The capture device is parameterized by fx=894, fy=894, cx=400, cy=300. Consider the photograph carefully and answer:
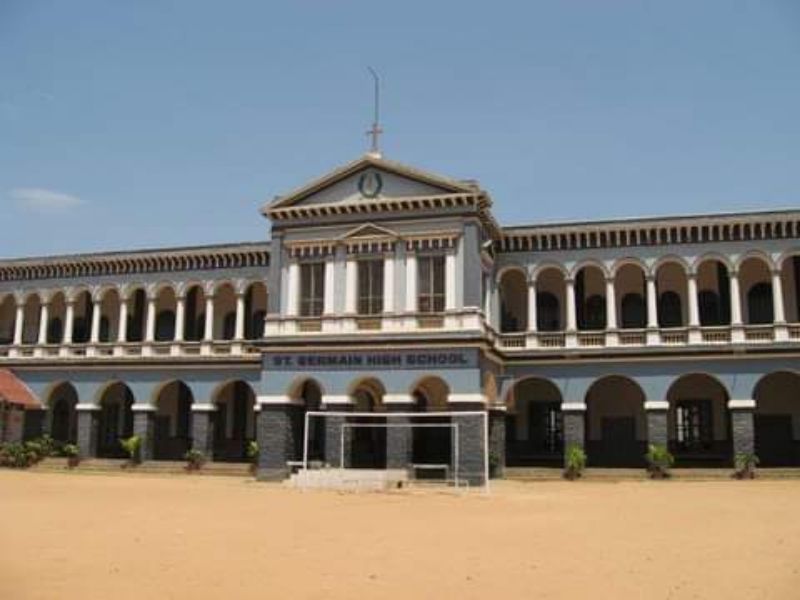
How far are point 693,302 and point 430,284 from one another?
33.5 feet

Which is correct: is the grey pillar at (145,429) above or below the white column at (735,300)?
below

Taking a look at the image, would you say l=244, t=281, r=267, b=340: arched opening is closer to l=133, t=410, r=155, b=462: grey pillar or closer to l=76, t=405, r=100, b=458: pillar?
l=133, t=410, r=155, b=462: grey pillar

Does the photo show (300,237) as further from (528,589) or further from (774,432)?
(528,589)

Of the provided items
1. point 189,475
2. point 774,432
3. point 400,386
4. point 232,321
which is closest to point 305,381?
point 400,386

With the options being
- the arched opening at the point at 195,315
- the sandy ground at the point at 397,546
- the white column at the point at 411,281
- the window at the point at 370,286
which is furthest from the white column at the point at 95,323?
the white column at the point at 411,281

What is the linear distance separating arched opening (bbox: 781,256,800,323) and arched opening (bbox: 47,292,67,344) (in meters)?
32.6

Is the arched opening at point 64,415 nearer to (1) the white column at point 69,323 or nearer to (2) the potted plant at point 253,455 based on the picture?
(1) the white column at point 69,323

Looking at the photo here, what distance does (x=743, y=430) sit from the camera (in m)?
32.2

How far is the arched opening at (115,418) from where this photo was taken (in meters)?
41.8

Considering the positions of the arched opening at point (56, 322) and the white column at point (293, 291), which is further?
the arched opening at point (56, 322)

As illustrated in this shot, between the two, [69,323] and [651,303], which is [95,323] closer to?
[69,323]

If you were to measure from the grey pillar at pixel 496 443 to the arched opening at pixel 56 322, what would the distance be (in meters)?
Answer: 22.5

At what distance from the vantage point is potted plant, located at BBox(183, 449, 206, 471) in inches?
1453

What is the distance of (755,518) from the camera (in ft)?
61.1
